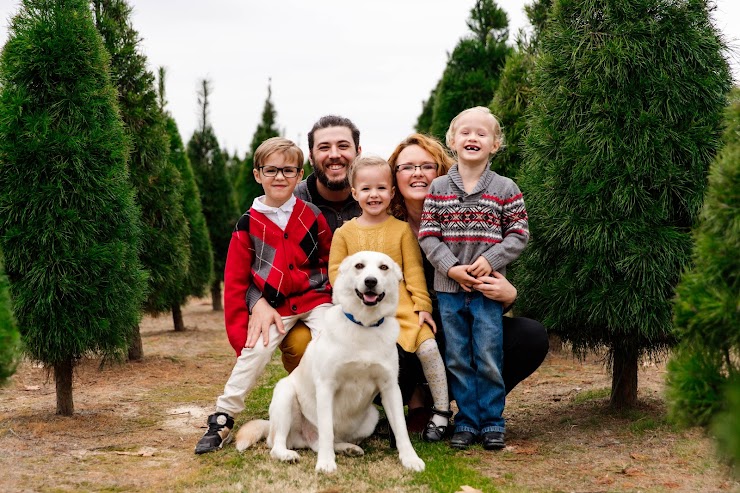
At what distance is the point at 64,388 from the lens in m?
5.54

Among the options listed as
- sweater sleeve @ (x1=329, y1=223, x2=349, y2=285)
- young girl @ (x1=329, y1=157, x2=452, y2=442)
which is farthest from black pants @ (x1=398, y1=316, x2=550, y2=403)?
sweater sleeve @ (x1=329, y1=223, x2=349, y2=285)

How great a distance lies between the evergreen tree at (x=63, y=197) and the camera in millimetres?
5051

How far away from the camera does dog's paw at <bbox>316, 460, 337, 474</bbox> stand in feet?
13.0

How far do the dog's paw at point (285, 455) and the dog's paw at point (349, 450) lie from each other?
28 cm

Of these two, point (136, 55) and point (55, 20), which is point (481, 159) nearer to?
point (55, 20)

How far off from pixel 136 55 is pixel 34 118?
4058 mm

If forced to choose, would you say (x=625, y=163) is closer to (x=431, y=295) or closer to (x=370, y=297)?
(x=431, y=295)

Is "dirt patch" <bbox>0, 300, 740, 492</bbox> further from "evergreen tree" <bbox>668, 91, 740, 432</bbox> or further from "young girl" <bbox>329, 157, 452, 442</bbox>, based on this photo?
"young girl" <bbox>329, 157, 452, 442</bbox>

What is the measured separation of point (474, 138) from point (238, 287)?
2.07 meters

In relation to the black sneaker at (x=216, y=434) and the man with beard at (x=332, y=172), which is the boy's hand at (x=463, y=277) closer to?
the man with beard at (x=332, y=172)

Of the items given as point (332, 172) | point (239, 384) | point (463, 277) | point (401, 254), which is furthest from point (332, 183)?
point (239, 384)

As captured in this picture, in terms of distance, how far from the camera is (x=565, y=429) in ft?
16.4

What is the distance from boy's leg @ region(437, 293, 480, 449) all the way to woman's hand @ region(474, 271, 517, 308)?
18 centimetres

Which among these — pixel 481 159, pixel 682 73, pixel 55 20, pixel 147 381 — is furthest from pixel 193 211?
pixel 682 73
